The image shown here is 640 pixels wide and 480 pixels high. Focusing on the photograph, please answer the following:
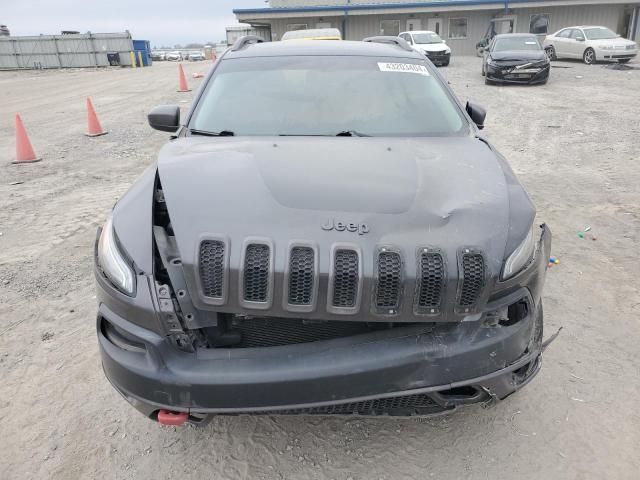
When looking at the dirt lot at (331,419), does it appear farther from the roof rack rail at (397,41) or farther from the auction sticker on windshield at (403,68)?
the roof rack rail at (397,41)

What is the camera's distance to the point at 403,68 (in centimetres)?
356

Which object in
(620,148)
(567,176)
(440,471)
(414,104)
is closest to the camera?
(440,471)

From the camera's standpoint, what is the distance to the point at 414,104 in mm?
3281

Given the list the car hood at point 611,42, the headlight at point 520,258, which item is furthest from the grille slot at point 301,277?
the car hood at point 611,42

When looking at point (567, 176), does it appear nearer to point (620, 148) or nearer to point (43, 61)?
point (620, 148)

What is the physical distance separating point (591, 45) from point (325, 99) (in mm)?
19467

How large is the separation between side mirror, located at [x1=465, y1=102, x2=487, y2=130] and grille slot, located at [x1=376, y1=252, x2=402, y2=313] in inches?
83.0

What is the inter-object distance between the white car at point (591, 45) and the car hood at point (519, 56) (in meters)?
5.92

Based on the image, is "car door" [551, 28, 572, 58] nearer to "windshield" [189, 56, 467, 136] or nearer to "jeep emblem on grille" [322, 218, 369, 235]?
"windshield" [189, 56, 467, 136]

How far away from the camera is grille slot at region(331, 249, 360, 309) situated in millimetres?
1782

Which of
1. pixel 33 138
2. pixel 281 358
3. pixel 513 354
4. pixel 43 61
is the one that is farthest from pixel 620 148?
pixel 43 61

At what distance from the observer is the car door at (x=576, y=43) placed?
19.1 metres

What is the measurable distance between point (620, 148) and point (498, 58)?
25.0 feet

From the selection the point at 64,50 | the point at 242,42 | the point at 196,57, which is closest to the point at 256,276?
the point at 242,42
